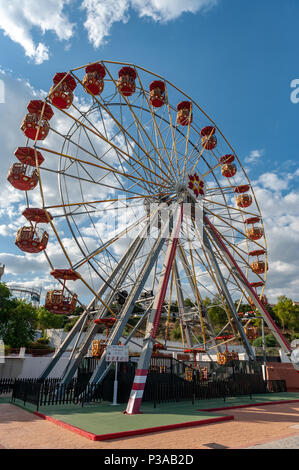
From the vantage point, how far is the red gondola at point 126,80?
1938 centimetres

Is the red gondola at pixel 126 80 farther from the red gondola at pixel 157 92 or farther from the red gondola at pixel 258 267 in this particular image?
Result: the red gondola at pixel 258 267

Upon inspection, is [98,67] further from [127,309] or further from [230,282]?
[230,282]

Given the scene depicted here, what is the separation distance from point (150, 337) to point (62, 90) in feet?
41.5

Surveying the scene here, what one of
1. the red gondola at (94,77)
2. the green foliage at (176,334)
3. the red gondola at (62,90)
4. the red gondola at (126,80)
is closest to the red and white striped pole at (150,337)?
the red gondola at (126,80)

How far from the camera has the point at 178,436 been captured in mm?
8289

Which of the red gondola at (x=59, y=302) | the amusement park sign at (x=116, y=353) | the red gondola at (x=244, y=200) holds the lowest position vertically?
the amusement park sign at (x=116, y=353)

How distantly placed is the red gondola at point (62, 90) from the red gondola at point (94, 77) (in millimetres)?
1071

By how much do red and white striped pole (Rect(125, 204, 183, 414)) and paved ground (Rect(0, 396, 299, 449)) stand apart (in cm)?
286

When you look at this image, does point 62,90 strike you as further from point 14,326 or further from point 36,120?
point 14,326

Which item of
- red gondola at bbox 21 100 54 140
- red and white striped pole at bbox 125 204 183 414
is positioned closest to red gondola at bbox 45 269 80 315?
red and white striped pole at bbox 125 204 183 414

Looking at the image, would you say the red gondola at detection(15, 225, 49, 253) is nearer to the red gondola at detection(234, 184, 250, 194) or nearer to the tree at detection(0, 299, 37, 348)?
the red gondola at detection(234, 184, 250, 194)
